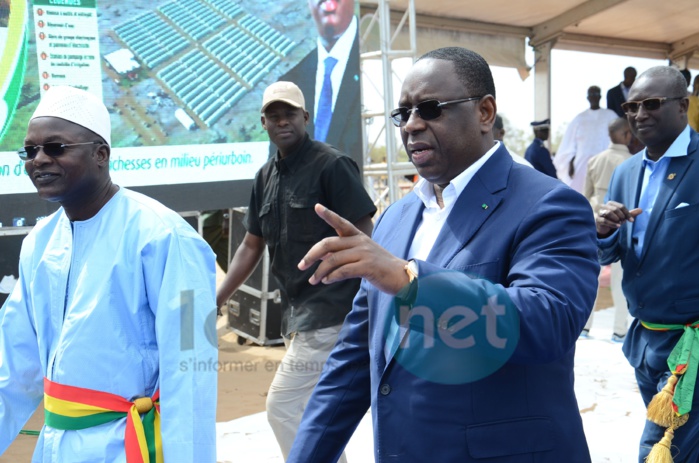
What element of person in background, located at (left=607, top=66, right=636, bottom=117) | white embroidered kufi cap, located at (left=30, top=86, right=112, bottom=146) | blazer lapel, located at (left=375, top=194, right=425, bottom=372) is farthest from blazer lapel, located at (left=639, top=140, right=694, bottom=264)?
person in background, located at (left=607, top=66, right=636, bottom=117)

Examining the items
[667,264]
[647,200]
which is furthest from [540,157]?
[667,264]

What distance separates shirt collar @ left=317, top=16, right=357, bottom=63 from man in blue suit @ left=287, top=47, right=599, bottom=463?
5310mm

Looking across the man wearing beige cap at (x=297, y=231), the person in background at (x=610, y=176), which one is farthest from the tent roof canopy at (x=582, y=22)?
the man wearing beige cap at (x=297, y=231)

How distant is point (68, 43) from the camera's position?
5.70 m

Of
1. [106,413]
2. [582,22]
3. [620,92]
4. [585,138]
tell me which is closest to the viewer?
[106,413]

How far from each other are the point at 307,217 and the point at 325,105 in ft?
10.8

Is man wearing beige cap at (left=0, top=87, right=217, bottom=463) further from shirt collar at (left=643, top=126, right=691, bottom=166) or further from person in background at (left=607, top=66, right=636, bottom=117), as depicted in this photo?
person in background at (left=607, top=66, right=636, bottom=117)

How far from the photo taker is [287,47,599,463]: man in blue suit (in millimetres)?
1623

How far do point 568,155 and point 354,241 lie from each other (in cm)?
1197

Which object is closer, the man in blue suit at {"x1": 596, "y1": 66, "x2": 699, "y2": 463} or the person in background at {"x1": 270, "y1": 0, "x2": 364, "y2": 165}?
the man in blue suit at {"x1": 596, "y1": 66, "x2": 699, "y2": 463}

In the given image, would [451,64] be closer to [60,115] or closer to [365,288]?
[365,288]

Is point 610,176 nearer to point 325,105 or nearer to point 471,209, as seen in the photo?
point 325,105

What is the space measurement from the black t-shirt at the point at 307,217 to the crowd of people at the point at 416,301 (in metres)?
1.39

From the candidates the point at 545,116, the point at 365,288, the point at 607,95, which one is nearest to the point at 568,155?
the point at 607,95
